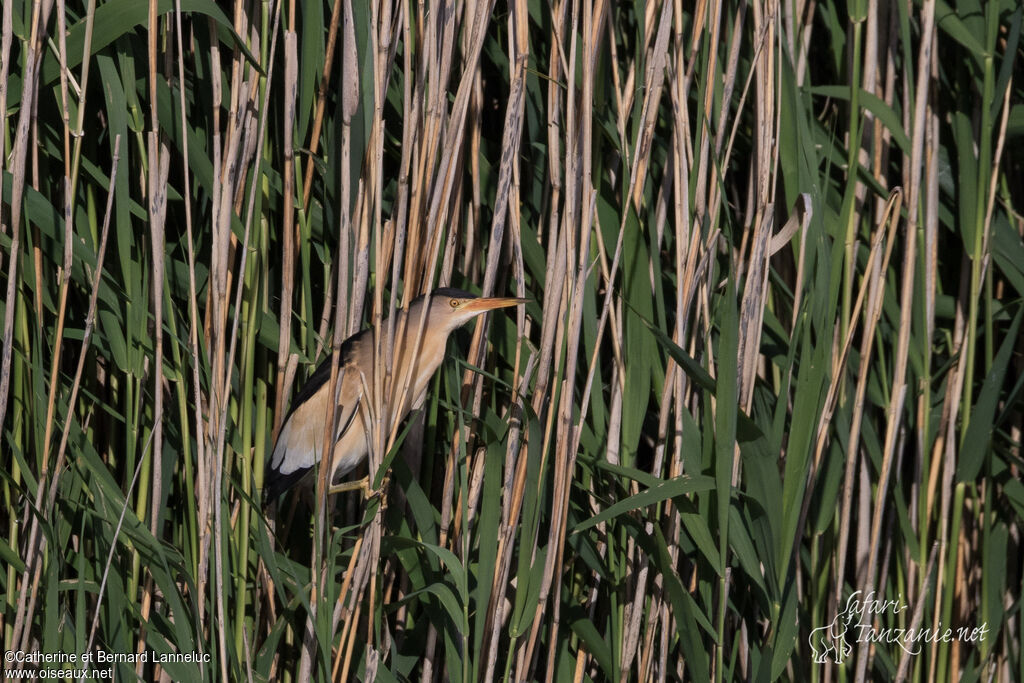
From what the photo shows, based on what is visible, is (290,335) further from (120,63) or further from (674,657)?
(674,657)

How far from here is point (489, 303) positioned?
1550mm

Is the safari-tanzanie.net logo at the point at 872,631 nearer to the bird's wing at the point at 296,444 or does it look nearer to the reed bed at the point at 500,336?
the reed bed at the point at 500,336

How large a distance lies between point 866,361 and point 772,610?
0.44m

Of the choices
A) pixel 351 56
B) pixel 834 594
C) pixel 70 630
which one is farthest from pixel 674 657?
pixel 351 56

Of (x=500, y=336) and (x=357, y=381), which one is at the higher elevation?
(x=500, y=336)

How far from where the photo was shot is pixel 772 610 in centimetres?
155

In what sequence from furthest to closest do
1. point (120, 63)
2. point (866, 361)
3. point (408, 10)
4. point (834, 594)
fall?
point (834, 594) → point (866, 361) → point (120, 63) → point (408, 10)

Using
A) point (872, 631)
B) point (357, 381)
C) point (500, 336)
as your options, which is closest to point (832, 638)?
point (872, 631)

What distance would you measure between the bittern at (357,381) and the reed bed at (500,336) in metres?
0.04

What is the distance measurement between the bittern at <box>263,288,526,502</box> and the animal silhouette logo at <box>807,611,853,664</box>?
810mm

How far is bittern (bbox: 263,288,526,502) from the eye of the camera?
58.9 inches

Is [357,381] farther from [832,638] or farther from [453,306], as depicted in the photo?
[832,638]

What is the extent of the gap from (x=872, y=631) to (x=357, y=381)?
1.01m

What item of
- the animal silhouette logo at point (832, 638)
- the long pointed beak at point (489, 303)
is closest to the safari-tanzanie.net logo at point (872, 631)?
the animal silhouette logo at point (832, 638)
